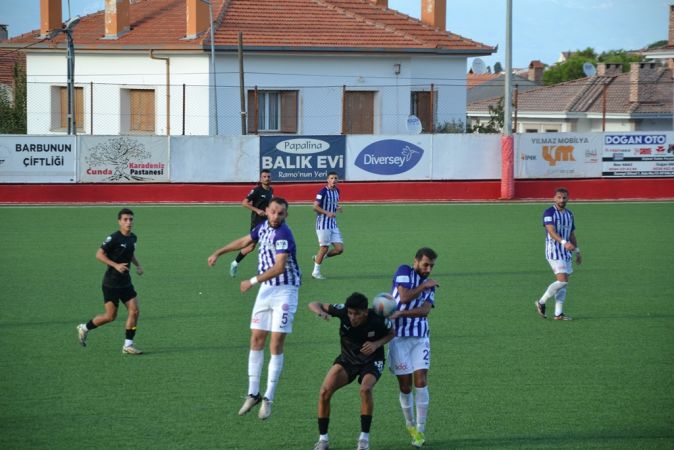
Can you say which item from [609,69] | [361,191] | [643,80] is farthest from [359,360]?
[609,69]

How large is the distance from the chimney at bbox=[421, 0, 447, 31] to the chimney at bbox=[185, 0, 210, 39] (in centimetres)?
1164

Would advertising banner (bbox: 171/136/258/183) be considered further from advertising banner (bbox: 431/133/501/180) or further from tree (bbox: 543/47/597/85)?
tree (bbox: 543/47/597/85)

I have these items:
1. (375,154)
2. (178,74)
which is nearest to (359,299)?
(375,154)

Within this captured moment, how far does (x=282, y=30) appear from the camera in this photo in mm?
41344

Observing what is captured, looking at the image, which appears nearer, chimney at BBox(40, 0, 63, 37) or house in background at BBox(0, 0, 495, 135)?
house in background at BBox(0, 0, 495, 135)

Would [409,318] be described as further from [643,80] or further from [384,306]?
[643,80]

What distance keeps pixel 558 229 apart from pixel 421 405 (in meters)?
7.04

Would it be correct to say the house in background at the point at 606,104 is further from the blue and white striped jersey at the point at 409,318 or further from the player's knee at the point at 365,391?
the player's knee at the point at 365,391

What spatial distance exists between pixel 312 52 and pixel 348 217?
12953 millimetres

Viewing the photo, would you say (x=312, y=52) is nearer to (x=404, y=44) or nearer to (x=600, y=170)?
(x=404, y=44)

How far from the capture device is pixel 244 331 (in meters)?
14.5

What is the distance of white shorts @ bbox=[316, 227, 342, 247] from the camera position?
19.4 m

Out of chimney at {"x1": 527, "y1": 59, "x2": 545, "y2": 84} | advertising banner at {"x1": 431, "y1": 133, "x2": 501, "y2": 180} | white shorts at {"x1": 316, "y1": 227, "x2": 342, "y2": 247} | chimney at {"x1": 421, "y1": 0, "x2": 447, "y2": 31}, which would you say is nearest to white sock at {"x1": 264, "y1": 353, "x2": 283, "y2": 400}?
white shorts at {"x1": 316, "y1": 227, "x2": 342, "y2": 247}

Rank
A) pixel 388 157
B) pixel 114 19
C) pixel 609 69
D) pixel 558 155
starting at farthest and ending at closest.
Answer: pixel 609 69 → pixel 114 19 → pixel 558 155 → pixel 388 157
